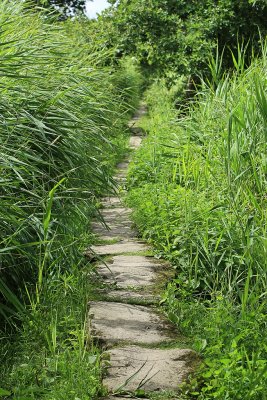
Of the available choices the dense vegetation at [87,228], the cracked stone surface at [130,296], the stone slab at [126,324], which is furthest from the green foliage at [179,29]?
the stone slab at [126,324]

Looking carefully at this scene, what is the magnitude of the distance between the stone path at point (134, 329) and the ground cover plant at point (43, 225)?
10 cm

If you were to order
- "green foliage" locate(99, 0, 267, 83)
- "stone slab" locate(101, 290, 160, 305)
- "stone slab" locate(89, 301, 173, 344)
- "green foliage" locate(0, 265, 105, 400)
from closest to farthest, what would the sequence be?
"green foliage" locate(0, 265, 105, 400), "stone slab" locate(89, 301, 173, 344), "stone slab" locate(101, 290, 160, 305), "green foliage" locate(99, 0, 267, 83)

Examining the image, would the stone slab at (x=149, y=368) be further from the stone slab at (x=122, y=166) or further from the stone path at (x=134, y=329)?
the stone slab at (x=122, y=166)

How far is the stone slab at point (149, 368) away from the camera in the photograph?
346 centimetres

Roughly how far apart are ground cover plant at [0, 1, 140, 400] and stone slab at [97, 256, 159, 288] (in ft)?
0.60

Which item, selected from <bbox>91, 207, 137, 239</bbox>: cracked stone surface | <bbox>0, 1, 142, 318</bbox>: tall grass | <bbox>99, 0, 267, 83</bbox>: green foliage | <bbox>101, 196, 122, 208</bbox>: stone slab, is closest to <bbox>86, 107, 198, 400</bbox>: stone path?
<bbox>0, 1, 142, 318</bbox>: tall grass

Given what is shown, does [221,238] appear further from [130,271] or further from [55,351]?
[55,351]

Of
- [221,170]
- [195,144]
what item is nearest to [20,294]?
[221,170]

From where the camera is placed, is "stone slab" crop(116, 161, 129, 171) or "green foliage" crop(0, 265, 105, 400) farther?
"stone slab" crop(116, 161, 129, 171)

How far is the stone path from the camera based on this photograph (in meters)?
3.51

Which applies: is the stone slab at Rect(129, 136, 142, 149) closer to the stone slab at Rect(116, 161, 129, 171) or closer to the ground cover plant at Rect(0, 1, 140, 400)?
the stone slab at Rect(116, 161, 129, 171)

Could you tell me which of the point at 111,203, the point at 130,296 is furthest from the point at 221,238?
the point at 111,203

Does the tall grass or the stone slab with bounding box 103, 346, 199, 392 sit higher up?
the tall grass

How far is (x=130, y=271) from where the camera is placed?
5.09m
